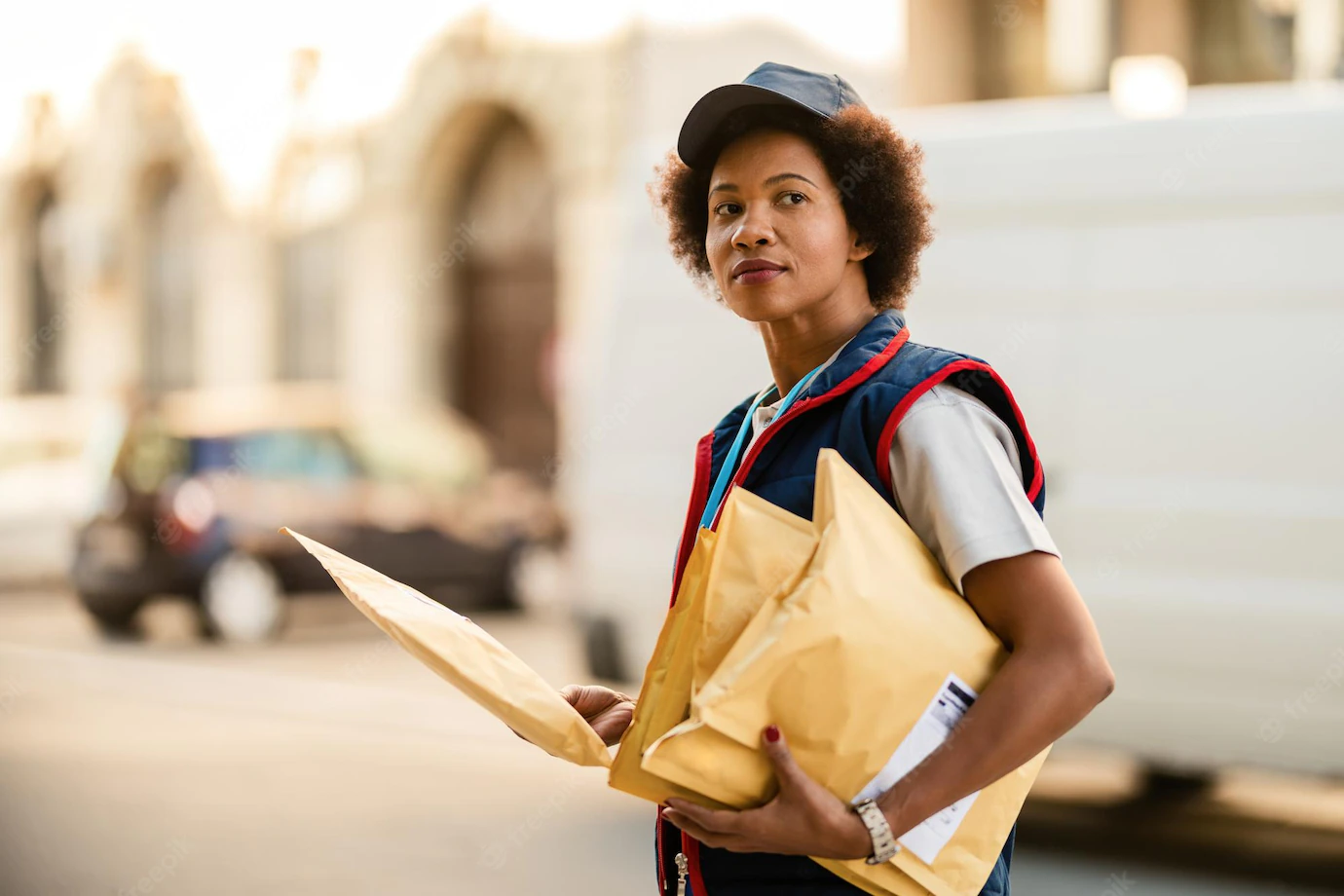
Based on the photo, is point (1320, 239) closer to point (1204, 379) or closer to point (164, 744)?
point (1204, 379)

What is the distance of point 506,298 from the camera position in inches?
789

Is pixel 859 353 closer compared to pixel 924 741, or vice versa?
pixel 924 741

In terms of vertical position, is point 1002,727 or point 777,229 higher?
point 777,229

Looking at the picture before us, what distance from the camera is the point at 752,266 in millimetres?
1894

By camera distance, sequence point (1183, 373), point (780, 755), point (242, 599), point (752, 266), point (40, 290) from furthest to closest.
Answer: point (40, 290) → point (242, 599) → point (1183, 373) → point (752, 266) → point (780, 755)

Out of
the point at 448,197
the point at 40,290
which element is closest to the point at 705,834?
the point at 448,197

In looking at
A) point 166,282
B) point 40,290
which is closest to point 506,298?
point 166,282

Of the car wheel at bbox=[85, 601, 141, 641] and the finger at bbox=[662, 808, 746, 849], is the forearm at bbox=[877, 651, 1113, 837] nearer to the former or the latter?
the finger at bbox=[662, 808, 746, 849]

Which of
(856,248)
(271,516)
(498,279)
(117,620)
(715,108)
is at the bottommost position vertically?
(117,620)

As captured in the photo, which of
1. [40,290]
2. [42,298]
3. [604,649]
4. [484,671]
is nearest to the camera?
[484,671]

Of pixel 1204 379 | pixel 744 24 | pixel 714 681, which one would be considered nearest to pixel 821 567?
pixel 714 681

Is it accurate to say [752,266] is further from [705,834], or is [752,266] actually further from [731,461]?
[705,834]

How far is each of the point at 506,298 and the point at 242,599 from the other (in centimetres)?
915

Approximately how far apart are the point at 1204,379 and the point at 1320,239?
54cm
